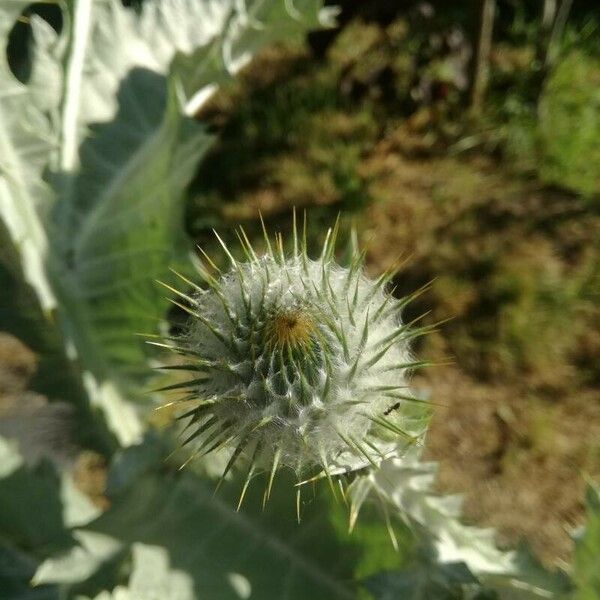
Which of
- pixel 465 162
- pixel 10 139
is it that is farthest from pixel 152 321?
pixel 465 162

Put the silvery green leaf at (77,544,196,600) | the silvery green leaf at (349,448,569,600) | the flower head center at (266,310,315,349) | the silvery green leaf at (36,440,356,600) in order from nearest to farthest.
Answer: the flower head center at (266,310,315,349), the silvery green leaf at (349,448,569,600), the silvery green leaf at (77,544,196,600), the silvery green leaf at (36,440,356,600)

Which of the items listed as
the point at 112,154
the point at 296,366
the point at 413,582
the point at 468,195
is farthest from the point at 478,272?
the point at 296,366

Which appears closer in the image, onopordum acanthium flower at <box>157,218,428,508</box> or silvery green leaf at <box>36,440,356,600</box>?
onopordum acanthium flower at <box>157,218,428,508</box>

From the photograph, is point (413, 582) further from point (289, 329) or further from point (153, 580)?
point (289, 329)

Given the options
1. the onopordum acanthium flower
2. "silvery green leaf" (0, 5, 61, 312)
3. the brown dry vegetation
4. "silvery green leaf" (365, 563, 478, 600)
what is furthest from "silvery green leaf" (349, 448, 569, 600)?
the brown dry vegetation

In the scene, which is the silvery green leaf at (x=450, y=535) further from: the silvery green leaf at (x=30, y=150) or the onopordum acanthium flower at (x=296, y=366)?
the silvery green leaf at (x=30, y=150)

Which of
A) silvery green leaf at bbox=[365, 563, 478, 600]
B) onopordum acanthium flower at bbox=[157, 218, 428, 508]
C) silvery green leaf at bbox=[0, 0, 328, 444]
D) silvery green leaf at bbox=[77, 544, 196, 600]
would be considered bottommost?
silvery green leaf at bbox=[365, 563, 478, 600]

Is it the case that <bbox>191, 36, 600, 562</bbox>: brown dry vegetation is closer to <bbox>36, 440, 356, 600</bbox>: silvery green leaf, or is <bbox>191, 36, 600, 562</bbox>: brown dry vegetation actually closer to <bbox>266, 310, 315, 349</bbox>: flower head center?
<bbox>36, 440, 356, 600</bbox>: silvery green leaf
